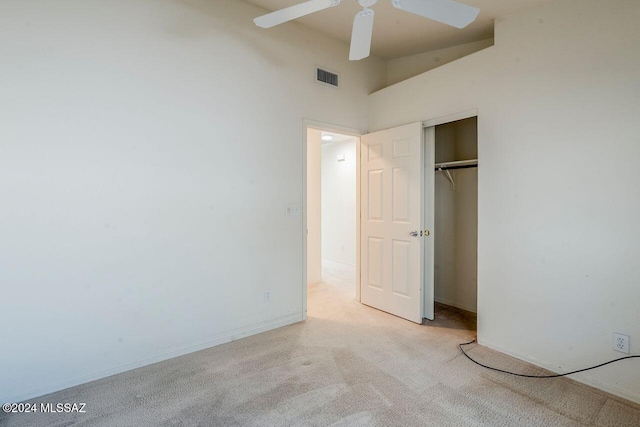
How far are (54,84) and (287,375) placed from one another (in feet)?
8.41

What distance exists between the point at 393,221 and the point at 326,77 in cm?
176

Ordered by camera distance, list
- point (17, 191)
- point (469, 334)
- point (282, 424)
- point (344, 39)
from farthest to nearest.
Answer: point (344, 39) → point (469, 334) → point (17, 191) → point (282, 424)

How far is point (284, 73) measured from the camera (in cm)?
316

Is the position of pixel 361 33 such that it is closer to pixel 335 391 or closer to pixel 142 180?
pixel 142 180

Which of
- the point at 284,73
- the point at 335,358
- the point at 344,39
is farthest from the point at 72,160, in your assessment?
the point at 344,39

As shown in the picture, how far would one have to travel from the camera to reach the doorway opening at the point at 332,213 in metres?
4.87

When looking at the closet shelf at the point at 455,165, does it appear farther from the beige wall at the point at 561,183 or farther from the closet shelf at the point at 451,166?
the beige wall at the point at 561,183

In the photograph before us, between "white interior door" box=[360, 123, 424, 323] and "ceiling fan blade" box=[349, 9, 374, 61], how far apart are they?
3.83ft

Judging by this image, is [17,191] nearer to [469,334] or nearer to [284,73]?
[284,73]

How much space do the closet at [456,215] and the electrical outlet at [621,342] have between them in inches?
61.6

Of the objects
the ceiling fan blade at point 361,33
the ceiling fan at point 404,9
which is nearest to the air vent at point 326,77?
the ceiling fan blade at point 361,33

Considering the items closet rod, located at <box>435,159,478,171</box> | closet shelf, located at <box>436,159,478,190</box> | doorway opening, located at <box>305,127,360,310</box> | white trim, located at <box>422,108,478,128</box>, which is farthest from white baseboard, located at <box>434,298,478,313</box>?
white trim, located at <box>422,108,478,128</box>

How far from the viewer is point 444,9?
5.89ft

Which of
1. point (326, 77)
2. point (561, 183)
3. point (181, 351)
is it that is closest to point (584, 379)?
point (561, 183)
